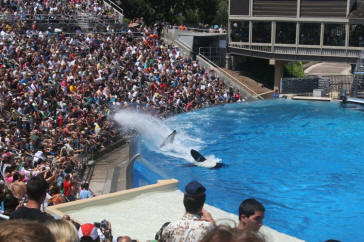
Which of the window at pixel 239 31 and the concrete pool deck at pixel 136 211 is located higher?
the window at pixel 239 31

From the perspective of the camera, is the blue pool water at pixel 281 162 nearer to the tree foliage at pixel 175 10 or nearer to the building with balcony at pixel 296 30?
the building with balcony at pixel 296 30

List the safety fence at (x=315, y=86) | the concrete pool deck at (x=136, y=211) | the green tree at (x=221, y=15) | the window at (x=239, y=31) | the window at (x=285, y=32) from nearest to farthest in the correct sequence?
the concrete pool deck at (x=136, y=211) → the safety fence at (x=315, y=86) → the window at (x=285, y=32) → the window at (x=239, y=31) → the green tree at (x=221, y=15)

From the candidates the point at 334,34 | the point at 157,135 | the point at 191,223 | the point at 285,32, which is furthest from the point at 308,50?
the point at 191,223

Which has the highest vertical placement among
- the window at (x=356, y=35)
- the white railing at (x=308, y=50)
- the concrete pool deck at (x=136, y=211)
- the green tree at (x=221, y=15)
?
the green tree at (x=221, y=15)

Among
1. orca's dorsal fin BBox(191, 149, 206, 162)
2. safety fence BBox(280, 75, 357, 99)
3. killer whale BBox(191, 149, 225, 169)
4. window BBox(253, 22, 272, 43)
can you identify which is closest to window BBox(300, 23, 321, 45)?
window BBox(253, 22, 272, 43)

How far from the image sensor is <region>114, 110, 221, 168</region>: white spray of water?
67.9ft

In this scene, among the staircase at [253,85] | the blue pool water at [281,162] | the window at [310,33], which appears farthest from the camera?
the window at [310,33]

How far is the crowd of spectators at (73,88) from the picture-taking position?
14.6 metres

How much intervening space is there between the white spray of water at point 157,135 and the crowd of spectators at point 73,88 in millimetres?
564

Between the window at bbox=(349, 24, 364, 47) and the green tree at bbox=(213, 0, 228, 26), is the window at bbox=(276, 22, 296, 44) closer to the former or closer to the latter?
the window at bbox=(349, 24, 364, 47)

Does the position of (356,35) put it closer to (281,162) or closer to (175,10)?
(175,10)

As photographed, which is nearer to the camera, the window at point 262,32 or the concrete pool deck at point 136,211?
the concrete pool deck at point 136,211

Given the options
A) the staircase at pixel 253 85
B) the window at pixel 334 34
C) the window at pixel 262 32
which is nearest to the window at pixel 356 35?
the window at pixel 334 34

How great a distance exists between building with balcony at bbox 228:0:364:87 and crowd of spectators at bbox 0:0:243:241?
5.93 metres
